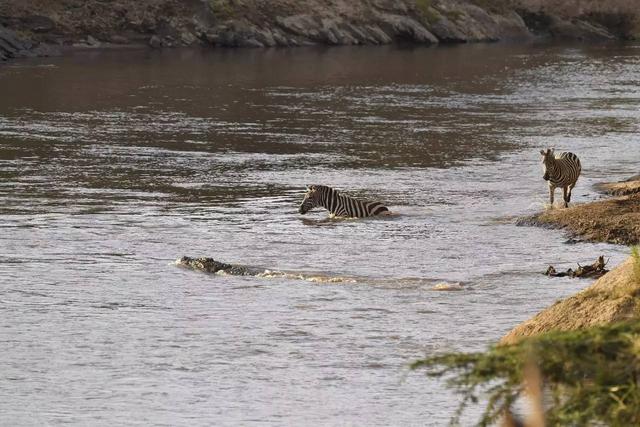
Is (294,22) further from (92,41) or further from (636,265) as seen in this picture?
(636,265)

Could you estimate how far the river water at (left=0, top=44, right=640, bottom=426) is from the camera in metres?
14.0

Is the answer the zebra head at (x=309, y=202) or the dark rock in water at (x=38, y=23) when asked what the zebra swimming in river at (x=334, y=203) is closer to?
the zebra head at (x=309, y=202)

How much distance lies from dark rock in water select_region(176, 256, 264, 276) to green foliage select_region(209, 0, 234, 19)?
59383 mm

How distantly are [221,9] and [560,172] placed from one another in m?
55.4

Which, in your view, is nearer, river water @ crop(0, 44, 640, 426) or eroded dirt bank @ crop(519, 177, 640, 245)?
river water @ crop(0, 44, 640, 426)

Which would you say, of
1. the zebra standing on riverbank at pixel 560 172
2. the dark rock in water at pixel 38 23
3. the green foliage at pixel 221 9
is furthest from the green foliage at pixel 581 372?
the green foliage at pixel 221 9

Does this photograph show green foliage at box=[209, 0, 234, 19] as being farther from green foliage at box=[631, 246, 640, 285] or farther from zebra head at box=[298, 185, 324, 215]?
green foliage at box=[631, 246, 640, 285]

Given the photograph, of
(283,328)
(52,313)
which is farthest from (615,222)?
(52,313)

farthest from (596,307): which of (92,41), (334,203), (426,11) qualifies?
(426,11)

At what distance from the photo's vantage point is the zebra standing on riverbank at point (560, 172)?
24.7 metres

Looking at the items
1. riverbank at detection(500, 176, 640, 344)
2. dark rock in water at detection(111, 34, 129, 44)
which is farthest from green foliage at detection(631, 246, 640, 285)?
dark rock in water at detection(111, 34, 129, 44)

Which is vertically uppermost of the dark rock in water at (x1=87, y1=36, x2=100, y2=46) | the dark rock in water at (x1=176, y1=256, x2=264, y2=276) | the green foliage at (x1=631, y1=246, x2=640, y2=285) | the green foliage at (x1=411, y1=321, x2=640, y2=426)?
the green foliage at (x1=411, y1=321, x2=640, y2=426)

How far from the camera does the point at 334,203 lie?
82.3 ft

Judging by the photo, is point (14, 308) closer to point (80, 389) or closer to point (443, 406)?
point (80, 389)
